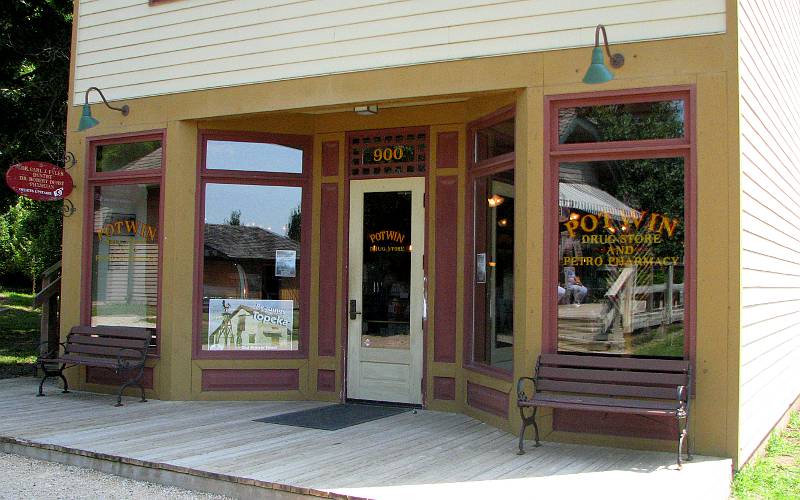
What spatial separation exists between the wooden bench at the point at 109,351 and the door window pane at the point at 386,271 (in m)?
2.38

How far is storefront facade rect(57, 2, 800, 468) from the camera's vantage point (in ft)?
18.4

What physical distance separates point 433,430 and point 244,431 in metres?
1.65

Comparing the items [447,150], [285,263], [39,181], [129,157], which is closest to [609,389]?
[447,150]

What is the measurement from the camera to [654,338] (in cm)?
569

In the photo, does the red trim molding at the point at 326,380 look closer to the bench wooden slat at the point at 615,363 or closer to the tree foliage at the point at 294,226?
the tree foliage at the point at 294,226

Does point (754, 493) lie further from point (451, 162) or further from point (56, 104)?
point (56, 104)

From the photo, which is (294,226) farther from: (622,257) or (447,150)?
(622,257)

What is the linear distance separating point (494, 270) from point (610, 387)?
5.58ft

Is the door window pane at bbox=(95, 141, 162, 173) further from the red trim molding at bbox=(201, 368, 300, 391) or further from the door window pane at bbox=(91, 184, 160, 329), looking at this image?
the red trim molding at bbox=(201, 368, 300, 391)

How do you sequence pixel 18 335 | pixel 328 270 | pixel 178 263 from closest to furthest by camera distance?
pixel 178 263 < pixel 328 270 < pixel 18 335

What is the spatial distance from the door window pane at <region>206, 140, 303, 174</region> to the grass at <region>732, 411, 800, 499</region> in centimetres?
523

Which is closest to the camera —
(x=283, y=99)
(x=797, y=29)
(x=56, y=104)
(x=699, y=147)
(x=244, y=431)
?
(x=699, y=147)

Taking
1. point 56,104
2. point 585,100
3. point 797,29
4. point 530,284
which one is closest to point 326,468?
point 530,284

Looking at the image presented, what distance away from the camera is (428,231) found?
7.53 meters
